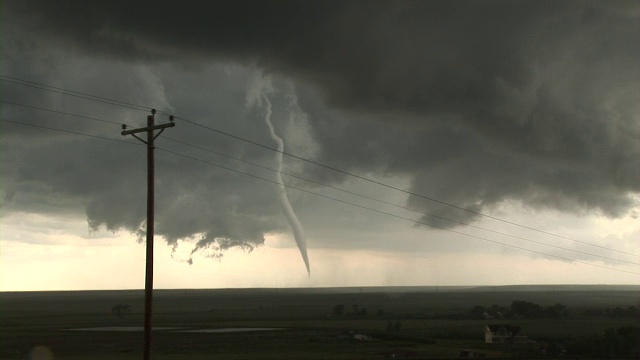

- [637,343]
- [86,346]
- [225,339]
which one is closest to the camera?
[637,343]

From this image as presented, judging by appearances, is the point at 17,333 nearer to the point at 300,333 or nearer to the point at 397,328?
the point at 300,333

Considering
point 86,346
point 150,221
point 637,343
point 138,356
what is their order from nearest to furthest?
point 150,221, point 138,356, point 637,343, point 86,346

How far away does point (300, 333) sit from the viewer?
127 m

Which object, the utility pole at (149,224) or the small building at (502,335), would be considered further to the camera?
the small building at (502,335)

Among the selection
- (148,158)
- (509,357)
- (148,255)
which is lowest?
(509,357)

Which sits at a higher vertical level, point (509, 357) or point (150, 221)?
point (150, 221)

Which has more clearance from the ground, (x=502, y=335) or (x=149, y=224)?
(x=149, y=224)

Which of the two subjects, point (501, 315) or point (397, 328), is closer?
point (397, 328)

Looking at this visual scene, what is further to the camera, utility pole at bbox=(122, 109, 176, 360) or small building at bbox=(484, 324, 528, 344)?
small building at bbox=(484, 324, 528, 344)

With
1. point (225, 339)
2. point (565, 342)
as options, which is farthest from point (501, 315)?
point (225, 339)

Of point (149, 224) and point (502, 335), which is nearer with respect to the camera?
point (149, 224)

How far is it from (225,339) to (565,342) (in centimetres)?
5282

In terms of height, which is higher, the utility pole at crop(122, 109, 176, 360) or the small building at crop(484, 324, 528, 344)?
the utility pole at crop(122, 109, 176, 360)

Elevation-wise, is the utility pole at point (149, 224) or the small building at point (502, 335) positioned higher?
the utility pole at point (149, 224)
